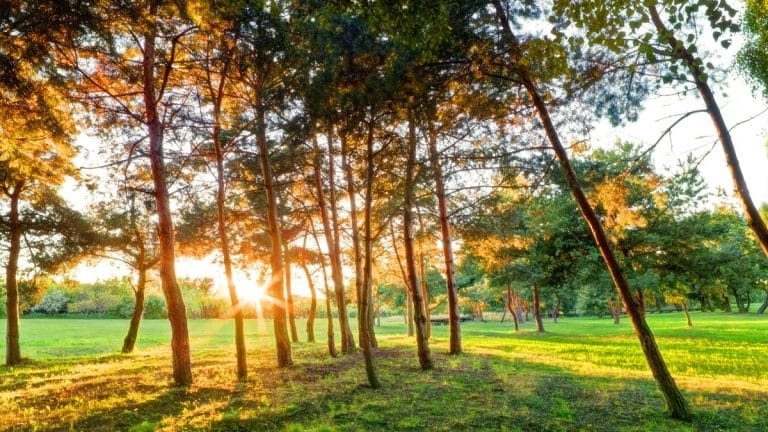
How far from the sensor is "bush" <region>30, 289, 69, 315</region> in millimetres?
71631

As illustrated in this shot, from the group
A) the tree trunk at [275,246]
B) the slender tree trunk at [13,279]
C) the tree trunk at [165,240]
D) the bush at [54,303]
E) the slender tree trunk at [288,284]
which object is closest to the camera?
the tree trunk at [165,240]

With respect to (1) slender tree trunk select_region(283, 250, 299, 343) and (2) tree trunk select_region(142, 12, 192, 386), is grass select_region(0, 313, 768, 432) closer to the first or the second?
(2) tree trunk select_region(142, 12, 192, 386)

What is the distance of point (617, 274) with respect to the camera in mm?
7391

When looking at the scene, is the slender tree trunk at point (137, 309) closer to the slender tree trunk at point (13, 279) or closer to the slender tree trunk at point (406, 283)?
the slender tree trunk at point (13, 279)

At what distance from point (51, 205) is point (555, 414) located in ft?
62.7

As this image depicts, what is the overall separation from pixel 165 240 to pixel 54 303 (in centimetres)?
8016

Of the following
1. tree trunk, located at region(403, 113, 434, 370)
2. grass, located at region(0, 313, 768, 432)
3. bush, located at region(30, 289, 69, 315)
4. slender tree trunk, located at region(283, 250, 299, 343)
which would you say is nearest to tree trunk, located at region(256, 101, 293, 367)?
grass, located at region(0, 313, 768, 432)

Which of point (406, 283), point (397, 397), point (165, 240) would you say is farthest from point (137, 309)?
point (397, 397)

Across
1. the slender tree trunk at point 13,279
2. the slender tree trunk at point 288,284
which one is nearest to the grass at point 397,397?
the slender tree trunk at point 13,279

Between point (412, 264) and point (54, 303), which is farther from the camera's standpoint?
point (54, 303)

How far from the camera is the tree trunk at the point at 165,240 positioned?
10734 millimetres

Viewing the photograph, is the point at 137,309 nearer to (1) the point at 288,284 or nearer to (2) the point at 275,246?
(1) the point at 288,284

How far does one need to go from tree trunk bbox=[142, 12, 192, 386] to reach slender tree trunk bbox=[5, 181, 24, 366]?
9.71m

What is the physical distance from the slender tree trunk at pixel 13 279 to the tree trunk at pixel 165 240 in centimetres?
971
